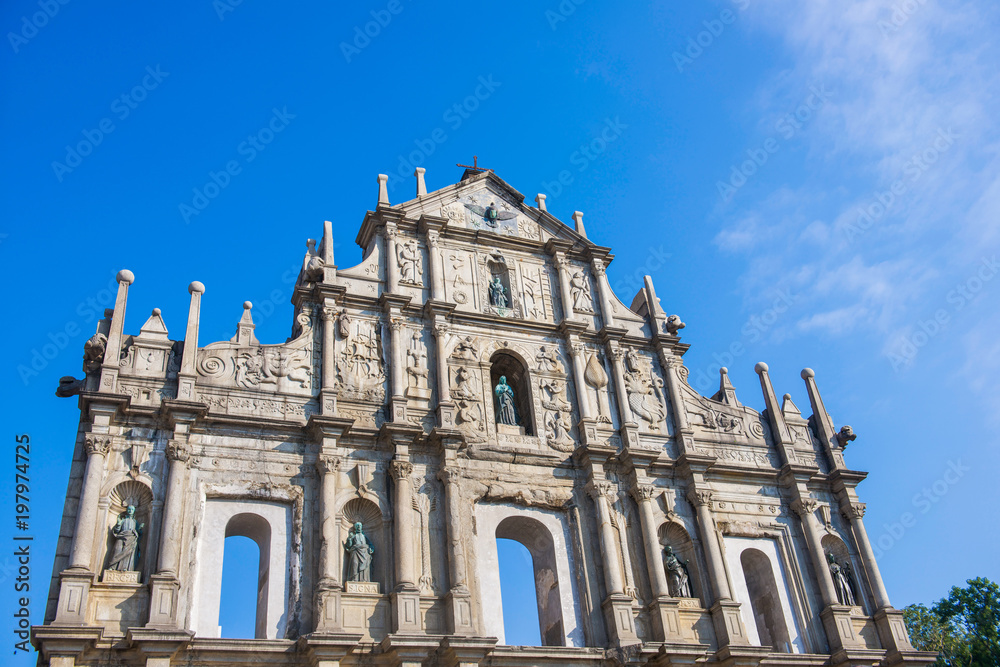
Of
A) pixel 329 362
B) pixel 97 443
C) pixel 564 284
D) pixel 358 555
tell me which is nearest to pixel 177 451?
pixel 97 443

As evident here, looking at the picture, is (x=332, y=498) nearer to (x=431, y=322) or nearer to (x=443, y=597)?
(x=443, y=597)

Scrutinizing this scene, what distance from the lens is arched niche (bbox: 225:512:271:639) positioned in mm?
15664

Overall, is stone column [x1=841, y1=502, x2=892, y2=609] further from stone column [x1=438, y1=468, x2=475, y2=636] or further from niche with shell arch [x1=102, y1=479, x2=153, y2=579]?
niche with shell arch [x1=102, y1=479, x2=153, y2=579]

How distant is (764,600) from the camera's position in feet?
66.0

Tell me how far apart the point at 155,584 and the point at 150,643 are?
1001mm

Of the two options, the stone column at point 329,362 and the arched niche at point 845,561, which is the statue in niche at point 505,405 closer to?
the stone column at point 329,362

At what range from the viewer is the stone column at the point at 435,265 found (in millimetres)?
20531

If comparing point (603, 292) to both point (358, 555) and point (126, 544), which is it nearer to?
point (358, 555)

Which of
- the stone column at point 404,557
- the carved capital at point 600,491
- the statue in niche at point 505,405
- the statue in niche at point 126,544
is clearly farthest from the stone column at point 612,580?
the statue in niche at point 126,544

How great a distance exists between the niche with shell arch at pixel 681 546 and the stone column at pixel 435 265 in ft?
23.4

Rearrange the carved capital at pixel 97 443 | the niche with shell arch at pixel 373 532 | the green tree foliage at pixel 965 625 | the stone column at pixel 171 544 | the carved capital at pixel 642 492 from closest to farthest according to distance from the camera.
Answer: the stone column at pixel 171 544
the carved capital at pixel 97 443
the niche with shell arch at pixel 373 532
the carved capital at pixel 642 492
the green tree foliage at pixel 965 625

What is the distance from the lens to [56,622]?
1370 centimetres

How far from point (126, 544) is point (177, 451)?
1.79 metres

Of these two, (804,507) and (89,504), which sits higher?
(804,507)
